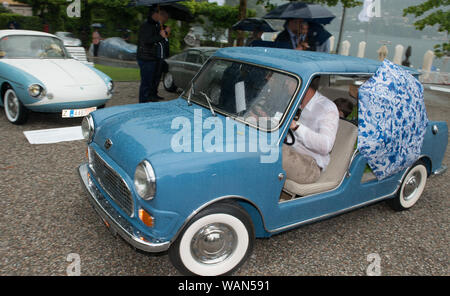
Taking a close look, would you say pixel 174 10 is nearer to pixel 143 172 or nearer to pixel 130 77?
pixel 130 77

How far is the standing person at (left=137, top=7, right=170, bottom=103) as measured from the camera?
22.4 feet

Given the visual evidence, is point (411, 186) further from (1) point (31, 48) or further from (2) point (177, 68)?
(2) point (177, 68)

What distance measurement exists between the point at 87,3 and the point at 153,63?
15209mm

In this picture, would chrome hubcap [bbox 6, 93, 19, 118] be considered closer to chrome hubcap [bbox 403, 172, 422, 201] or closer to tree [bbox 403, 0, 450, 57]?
chrome hubcap [bbox 403, 172, 422, 201]

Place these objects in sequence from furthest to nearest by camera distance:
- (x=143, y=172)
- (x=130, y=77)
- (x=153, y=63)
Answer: (x=130, y=77), (x=153, y=63), (x=143, y=172)

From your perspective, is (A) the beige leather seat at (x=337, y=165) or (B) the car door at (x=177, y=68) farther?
(B) the car door at (x=177, y=68)

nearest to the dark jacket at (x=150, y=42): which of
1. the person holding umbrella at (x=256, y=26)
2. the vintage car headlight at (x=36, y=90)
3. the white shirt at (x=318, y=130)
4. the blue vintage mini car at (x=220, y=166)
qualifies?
the vintage car headlight at (x=36, y=90)

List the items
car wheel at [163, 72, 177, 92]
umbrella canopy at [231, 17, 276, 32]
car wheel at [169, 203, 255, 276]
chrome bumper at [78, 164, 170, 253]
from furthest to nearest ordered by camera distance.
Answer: car wheel at [163, 72, 177, 92] < umbrella canopy at [231, 17, 276, 32] < car wheel at [169, 203, 255, 276] < chrome bumper at [78, 164, 170, 253]

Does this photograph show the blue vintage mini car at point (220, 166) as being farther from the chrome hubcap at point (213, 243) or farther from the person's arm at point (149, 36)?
the person's arm at point (149, 36)

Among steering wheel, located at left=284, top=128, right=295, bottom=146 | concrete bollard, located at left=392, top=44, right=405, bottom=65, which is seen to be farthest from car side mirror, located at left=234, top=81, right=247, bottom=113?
concrete bollard, located at left=392, top=44, right=405, bottom=65

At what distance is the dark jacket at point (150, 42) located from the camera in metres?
6.81

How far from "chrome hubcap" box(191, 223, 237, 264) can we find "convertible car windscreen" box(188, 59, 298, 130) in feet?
2.89

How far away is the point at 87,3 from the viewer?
19.4 metres
